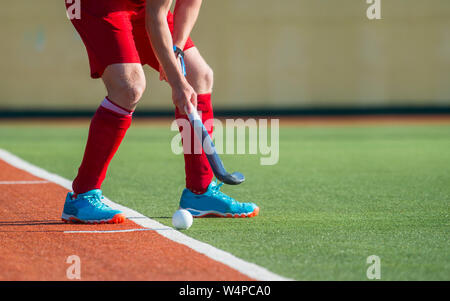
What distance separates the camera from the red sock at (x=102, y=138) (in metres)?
4.93

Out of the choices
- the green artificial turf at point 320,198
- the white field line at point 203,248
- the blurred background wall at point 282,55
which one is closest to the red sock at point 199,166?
the green artificial turf at point 320,198

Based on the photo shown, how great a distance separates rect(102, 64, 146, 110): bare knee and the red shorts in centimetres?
4

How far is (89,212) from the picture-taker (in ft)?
16.3

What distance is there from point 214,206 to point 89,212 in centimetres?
78

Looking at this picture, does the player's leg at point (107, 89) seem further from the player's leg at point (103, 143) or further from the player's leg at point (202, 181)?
the player's leg at point (202, 181)

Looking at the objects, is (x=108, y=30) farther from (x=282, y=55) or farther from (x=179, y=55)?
(x=282, y=55)

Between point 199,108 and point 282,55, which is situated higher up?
point 282,55

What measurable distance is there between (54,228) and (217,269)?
150 centimetres

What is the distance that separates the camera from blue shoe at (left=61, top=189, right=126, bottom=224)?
4961mm

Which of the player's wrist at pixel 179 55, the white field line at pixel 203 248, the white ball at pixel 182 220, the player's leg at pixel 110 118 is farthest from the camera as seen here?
the player's wrist at pixel 179 55

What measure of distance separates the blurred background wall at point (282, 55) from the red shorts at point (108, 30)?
17244mm

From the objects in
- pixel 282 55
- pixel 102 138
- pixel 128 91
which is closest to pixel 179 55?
pixel 128 91

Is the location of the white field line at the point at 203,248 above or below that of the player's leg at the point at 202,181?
below

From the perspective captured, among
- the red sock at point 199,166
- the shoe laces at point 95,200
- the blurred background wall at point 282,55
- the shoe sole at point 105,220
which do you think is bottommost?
the shoe sole at point 105,220
